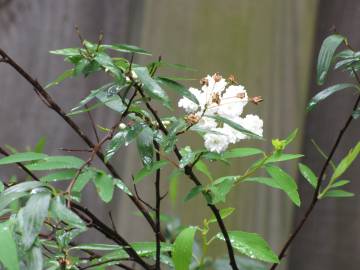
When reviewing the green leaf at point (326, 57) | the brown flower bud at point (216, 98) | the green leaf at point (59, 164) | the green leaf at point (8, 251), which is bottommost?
the green leaf at point (8, 251)

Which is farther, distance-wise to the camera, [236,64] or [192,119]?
[236,64]

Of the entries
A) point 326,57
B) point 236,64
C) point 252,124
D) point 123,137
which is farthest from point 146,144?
point 236,64

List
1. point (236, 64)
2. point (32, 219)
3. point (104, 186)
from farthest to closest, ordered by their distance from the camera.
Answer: point (236, 64), point (104, 186), point (32, 219)

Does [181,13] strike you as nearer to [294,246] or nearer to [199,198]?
[199,198]

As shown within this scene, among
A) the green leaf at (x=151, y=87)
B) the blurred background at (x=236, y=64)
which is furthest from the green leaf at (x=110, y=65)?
the blurred background at (x=236, y=64)

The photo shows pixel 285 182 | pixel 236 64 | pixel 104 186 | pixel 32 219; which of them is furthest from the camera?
pixel 236 64

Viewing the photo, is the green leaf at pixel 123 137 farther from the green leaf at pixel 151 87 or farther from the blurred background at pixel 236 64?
the blurred background at pixel 236 64

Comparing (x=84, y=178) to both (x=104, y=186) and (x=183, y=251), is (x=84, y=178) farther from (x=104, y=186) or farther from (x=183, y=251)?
(x=183, y=251)
